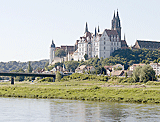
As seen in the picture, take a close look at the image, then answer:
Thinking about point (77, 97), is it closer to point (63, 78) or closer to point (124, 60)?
point (63, 78)

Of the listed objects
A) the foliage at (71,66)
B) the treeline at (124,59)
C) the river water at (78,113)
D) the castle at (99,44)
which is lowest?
the river water at (78,113)

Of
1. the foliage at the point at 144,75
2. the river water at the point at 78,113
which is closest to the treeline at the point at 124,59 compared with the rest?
the foliage at the point at 144,75

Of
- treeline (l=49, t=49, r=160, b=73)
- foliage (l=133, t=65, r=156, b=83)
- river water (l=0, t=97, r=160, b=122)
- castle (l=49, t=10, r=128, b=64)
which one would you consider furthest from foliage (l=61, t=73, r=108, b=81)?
river water (l=0, t=97, r=160, b=122)

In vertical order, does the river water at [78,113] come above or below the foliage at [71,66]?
below

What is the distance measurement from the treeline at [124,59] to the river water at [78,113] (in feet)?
372

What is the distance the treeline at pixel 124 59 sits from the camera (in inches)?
6654

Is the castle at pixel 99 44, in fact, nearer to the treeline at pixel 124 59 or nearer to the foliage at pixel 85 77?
the treeline at pixel 124 59

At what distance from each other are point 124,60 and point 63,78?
5416cm

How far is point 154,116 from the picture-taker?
1766 inches

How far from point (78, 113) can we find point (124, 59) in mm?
126866

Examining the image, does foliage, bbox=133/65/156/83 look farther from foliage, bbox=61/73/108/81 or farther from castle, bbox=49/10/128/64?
castle, bbox=49/10/128/64

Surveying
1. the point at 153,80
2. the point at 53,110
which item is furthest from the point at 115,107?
the point at 153,80

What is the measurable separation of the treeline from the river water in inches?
4461

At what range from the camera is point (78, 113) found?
47.5 m
